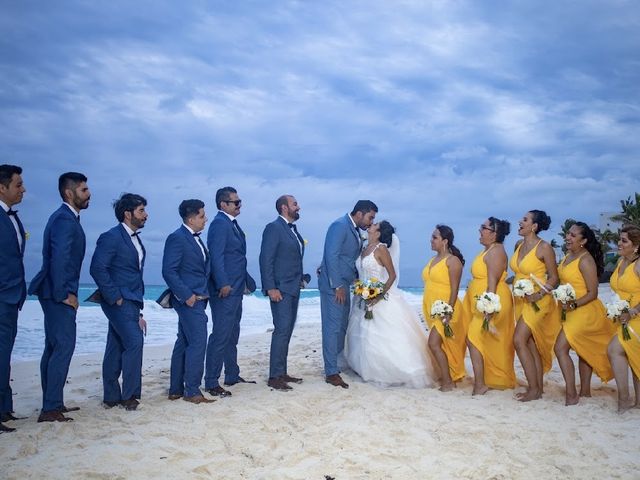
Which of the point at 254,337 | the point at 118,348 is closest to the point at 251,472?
the point at 118,348

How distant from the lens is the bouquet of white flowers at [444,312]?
7.15 metres

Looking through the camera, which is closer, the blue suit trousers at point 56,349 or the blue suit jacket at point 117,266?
the blue suit trousers at point 56,349

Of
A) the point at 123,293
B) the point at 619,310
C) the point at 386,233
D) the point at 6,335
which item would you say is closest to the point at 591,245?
the point at 619,310

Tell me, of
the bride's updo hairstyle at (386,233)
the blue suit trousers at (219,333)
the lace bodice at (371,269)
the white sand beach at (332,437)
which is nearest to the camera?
the white sand beach at (332,437)

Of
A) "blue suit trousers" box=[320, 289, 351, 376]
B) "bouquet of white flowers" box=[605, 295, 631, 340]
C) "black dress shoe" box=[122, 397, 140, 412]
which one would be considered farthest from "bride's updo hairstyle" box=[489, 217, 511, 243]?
"black dress shoe" box=[122, 397, 140, 412]

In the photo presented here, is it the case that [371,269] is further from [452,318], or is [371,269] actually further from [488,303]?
[488,303]

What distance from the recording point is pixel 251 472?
14.6ft

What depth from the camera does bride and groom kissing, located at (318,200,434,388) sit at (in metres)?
7.38

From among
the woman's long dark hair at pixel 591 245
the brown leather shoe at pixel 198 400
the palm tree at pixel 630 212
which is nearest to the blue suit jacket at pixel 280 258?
the brown leather shoe at pixel 198 400

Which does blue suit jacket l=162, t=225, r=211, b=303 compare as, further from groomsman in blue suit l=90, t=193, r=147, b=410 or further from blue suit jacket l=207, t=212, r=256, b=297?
groomsman in blue suit l=90, t=193, r=147, b=410

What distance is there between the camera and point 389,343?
7430 millimetres

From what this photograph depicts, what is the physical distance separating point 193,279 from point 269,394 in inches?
66.4

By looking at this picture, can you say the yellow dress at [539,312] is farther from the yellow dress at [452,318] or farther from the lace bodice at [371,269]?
the lace bodice at [371,269]

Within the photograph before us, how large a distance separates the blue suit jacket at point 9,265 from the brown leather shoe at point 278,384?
3169 millimetres
